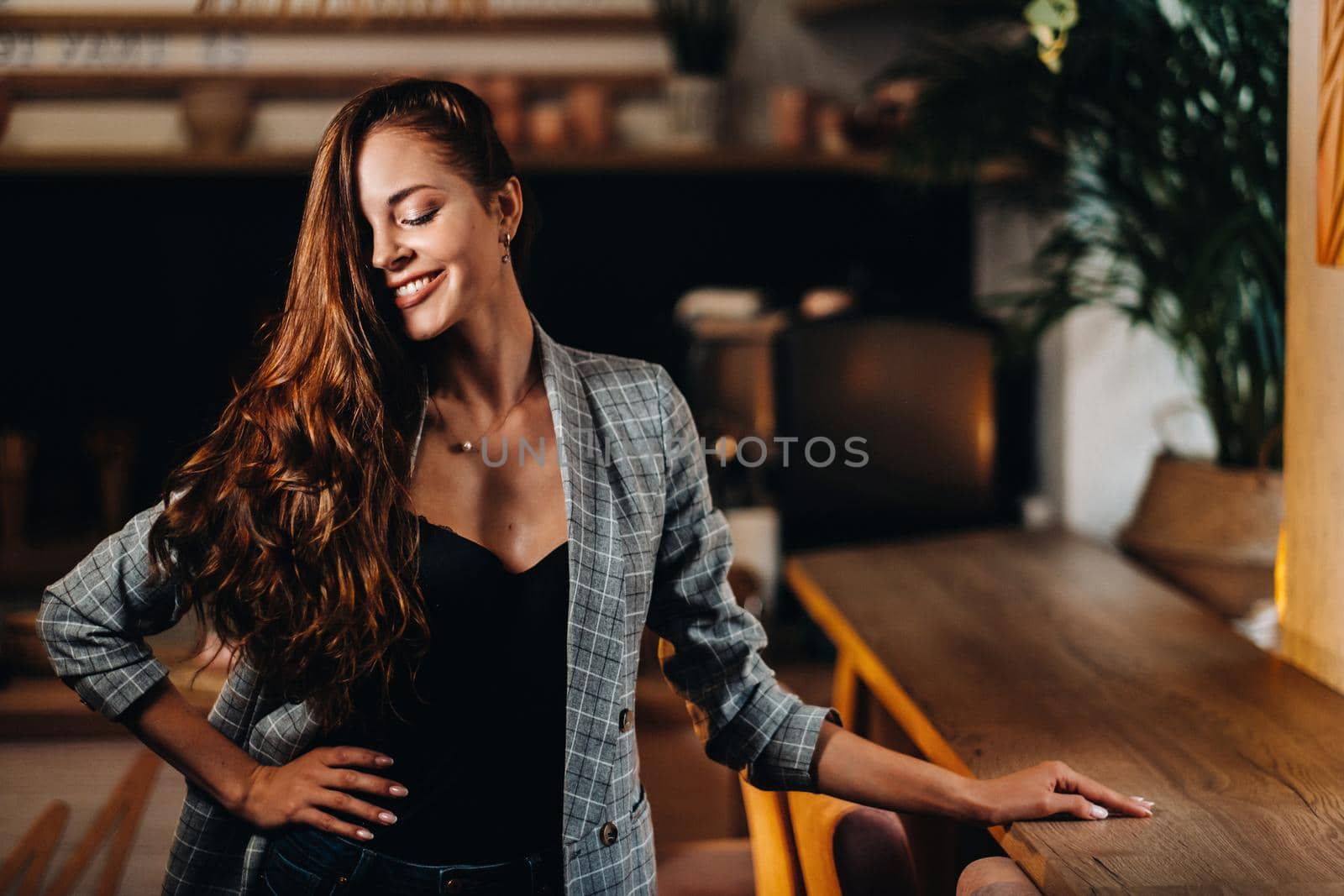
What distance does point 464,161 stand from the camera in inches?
44.5

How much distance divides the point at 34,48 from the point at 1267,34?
3.02 meters

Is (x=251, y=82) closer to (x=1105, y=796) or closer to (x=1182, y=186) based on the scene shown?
(x=1182, y=186)

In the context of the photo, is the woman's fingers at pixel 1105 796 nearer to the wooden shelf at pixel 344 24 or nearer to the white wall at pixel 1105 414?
the white wall at pixel 1105 414

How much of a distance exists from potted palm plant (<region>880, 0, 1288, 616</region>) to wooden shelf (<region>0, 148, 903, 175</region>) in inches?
27.2

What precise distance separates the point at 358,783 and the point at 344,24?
9.17 ft

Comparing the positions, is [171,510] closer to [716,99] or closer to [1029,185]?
[1029,185]

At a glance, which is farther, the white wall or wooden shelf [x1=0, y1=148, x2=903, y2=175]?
wooden shelf [x1=0, y1=148, x2=903, y2=175]

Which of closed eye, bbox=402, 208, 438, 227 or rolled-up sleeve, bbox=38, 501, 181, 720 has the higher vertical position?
closed eye, bbox=402, 208, 438, 227

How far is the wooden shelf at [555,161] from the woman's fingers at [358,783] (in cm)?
236

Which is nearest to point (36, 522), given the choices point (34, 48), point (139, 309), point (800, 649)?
point (139, 309)

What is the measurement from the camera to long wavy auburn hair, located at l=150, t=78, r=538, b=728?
1.10m

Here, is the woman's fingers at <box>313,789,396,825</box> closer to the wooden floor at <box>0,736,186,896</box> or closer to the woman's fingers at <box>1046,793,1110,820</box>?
the wooden floor at <box>0,736,186,896</box>

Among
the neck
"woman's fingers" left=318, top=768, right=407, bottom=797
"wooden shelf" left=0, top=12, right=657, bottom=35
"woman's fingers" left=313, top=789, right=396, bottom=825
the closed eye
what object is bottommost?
"woman's fingers" left=313, top=789, right=396, bottom=825

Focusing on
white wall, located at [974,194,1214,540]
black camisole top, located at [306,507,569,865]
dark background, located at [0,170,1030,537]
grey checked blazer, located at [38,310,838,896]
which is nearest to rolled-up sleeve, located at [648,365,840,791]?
grey checked blazer, located at [38,310,838,896]
